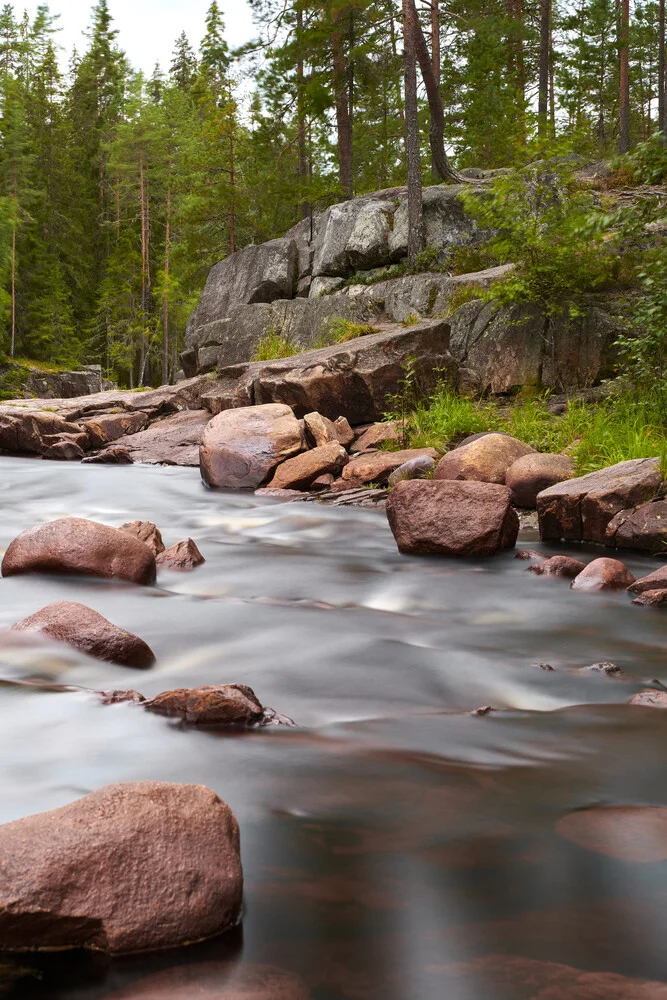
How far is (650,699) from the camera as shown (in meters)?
4.07

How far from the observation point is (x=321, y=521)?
32.1ft

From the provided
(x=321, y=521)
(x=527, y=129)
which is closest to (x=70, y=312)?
(x=527, y=129)

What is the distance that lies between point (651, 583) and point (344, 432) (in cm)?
769

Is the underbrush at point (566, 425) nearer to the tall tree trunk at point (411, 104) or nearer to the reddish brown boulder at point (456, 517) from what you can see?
the reddish brown boulder at point (456, 517)

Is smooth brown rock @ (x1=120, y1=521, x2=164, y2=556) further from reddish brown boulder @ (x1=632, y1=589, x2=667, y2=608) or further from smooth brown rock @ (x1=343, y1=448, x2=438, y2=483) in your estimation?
smooth brown rock @ (x1=343, y1=448, x2=438, y2=483)

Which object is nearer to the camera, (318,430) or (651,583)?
(651,583)

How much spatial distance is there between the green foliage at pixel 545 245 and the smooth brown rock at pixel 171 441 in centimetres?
673

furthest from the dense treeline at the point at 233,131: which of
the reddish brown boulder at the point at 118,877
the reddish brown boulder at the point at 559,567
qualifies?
the reddish brown boulder at the point at 118,877

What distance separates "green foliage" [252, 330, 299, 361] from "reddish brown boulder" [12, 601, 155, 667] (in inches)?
563

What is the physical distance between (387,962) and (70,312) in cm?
4798

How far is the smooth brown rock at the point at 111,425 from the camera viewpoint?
1812 centimetres

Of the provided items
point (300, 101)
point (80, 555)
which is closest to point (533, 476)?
point (80, 555)

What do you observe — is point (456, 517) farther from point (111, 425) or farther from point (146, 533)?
point (111, 425)

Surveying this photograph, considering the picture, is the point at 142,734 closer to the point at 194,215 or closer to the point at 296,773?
the point at 296,773
